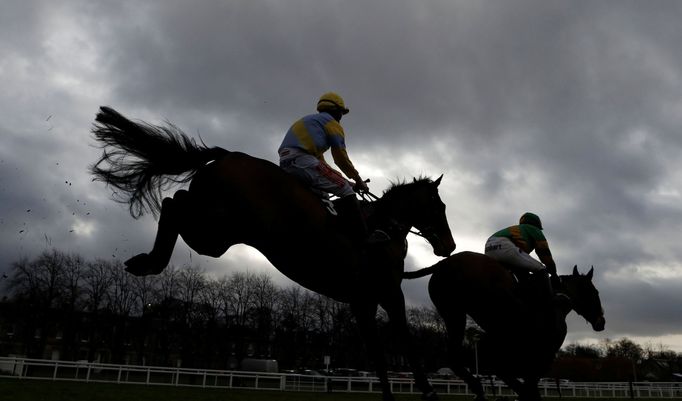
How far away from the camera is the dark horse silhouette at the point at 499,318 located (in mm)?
6500

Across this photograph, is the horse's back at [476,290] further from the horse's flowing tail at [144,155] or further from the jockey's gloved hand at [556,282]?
the horse's flowing tail at [144,155]

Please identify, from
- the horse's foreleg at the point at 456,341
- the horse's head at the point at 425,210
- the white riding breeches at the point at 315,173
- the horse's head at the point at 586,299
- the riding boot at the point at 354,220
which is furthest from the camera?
the horse's head at the point at 586,299

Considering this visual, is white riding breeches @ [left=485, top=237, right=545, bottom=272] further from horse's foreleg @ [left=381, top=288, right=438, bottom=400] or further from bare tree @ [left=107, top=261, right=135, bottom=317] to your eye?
bare tree @ [left=107, top=261, right=135, bottom=317]

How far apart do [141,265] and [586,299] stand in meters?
7.12

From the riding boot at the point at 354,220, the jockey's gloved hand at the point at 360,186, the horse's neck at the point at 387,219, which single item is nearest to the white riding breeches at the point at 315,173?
the riding boot at the point at 354,220

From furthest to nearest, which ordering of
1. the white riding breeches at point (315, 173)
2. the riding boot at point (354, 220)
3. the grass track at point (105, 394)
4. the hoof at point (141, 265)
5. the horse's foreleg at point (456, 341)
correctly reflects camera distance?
the grass track at point (105, 394)
the horse's foreleg at point (456, 341)
the white riding breeches at point (315, 173)
the riding boot at point (354, 220)
the hoof at point (141, 265)

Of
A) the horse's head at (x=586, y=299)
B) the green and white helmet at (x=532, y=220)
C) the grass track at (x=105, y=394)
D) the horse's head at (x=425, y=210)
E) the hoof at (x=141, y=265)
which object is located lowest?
the grass track at (x=105, y=394)

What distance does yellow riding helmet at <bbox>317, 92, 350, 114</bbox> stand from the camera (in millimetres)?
4699

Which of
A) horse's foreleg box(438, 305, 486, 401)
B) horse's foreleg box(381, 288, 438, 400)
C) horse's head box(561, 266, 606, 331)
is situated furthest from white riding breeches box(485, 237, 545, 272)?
horse's foreleg box(381, 288, 438, 400)

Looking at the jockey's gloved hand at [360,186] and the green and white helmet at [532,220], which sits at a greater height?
the green and white helmet at [532,220]

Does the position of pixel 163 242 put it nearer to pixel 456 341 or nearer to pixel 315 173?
pixel 315 173

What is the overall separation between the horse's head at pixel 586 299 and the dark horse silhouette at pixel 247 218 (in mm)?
4977

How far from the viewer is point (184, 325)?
2559 inches

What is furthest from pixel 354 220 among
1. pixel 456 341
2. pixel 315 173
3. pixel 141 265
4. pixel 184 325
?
pixel 184 325
